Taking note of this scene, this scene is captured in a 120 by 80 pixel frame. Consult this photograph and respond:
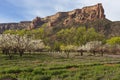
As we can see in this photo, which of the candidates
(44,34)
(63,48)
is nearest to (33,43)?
(63,48)

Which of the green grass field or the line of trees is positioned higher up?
the line of trees

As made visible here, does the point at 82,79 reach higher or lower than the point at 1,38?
lower

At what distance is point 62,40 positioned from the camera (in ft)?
534

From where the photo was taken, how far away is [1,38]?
91.4 m

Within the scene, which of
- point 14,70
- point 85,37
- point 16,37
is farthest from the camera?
point 85,37

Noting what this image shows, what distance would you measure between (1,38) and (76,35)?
63552 mm

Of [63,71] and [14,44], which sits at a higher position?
[14,44]

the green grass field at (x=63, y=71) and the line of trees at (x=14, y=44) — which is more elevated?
the line of trees at (x=14, y=44)

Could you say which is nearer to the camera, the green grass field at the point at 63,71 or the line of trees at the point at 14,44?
the green grass field at the point at 63,71

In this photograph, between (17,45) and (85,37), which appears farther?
(85,37)

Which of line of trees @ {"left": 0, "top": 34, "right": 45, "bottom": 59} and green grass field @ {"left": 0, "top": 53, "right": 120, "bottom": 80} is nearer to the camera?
green grass field @ {"left": 0, "top": 53, "right": 120, "bottom": 80}

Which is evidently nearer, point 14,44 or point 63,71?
point 63,71

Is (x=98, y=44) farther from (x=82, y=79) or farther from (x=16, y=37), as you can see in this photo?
(x=82, y=79)

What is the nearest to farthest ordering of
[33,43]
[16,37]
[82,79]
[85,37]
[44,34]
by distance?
[82,79]
[16,37]
[33,43]
[85,37]
[44,34]
